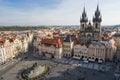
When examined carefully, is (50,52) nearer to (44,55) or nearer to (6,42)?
(44,55)

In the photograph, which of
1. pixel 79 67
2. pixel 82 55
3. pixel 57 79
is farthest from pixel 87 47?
pixel 57 79

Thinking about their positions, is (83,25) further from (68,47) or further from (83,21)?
(68,47)

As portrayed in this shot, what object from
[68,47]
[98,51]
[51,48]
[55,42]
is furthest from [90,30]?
[51,48]

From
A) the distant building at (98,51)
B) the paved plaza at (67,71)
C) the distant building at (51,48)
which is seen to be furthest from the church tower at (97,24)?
the distant building at (51,48)

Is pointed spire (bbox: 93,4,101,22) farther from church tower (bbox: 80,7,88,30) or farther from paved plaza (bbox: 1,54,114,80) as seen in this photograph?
paved plaza (bbox: 1,54,114,80)

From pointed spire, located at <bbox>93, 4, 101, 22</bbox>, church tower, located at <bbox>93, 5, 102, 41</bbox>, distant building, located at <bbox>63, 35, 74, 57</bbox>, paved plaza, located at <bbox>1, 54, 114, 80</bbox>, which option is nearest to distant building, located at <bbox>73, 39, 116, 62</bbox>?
distant building, located at <bbox>63, 35, 74, 57</bbox>

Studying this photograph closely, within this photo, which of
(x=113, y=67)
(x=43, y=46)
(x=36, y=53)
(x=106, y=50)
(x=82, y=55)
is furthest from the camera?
(x=36, y=53)

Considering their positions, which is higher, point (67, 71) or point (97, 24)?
point (97, 24)

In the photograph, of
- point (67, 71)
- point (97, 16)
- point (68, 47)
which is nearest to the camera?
point (67, 71)

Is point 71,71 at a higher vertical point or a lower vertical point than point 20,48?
lower

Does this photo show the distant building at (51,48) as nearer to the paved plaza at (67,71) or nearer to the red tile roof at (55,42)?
the red tile roof at (55,42)

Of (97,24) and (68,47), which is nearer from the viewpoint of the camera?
(68,47)
